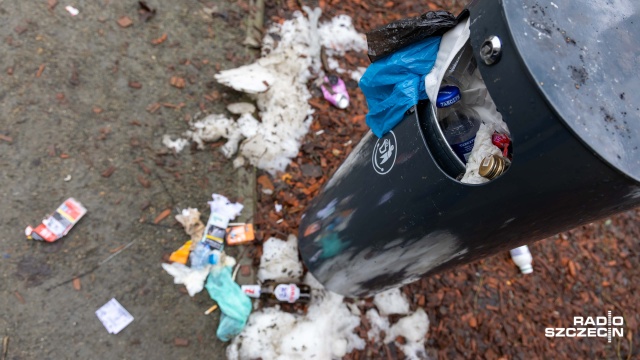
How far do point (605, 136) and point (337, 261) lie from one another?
1376 millimetres

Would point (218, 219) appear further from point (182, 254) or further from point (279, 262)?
point (279, 262)

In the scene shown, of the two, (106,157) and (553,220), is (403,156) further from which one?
(106,157)

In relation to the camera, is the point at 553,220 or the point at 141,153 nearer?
the point at 553,220

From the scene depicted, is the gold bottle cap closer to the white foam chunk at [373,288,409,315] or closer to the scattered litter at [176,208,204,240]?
the white foam chunk at [373,288,409,315]

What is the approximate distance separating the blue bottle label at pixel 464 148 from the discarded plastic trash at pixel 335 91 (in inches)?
79.8

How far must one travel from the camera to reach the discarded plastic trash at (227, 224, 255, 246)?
112 inches

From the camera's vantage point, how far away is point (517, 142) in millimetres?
1203

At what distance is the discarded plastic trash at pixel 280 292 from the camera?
8.79ft

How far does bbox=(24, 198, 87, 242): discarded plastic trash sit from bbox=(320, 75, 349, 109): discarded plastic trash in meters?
1.89

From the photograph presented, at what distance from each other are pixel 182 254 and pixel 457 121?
1.92 meters

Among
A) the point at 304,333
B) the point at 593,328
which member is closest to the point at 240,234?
the point at 304,333

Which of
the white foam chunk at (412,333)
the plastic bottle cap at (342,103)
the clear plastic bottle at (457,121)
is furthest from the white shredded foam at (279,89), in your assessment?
the clear plastic bottle at (457,121)

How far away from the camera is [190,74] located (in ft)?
10.9

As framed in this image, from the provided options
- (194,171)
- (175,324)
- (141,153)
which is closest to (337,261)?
(175,324)
